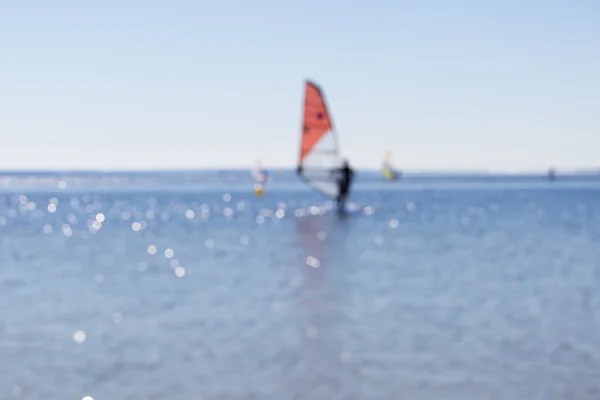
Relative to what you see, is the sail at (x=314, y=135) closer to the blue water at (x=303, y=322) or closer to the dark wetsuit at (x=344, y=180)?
the dark wetsuit at (x=344, y=180)

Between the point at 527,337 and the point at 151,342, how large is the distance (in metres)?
7.44

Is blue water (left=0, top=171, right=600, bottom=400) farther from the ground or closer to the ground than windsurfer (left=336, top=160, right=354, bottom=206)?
farther from the ground

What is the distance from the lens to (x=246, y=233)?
182ft

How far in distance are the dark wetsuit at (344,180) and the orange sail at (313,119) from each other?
4606 mm

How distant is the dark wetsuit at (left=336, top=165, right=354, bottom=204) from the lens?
72438 mm

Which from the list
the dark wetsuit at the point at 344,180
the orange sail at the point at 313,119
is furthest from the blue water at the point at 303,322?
the dark wetsuit at the point at 344,180

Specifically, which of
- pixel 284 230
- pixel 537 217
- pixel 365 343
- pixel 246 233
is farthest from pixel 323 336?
pixel 537 217

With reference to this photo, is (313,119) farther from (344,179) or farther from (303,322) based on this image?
(303,322)

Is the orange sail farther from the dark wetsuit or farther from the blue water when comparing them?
the blue water

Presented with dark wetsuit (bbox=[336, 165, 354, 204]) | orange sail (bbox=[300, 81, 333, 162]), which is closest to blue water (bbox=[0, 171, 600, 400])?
orange sail (bbox=[300, 81, 333, 162])

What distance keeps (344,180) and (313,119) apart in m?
8.05

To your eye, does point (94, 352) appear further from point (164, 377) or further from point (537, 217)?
point (537, 217)

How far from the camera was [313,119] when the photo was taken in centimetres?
6819

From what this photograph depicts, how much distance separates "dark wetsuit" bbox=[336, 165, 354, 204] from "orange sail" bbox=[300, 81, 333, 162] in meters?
4.61
